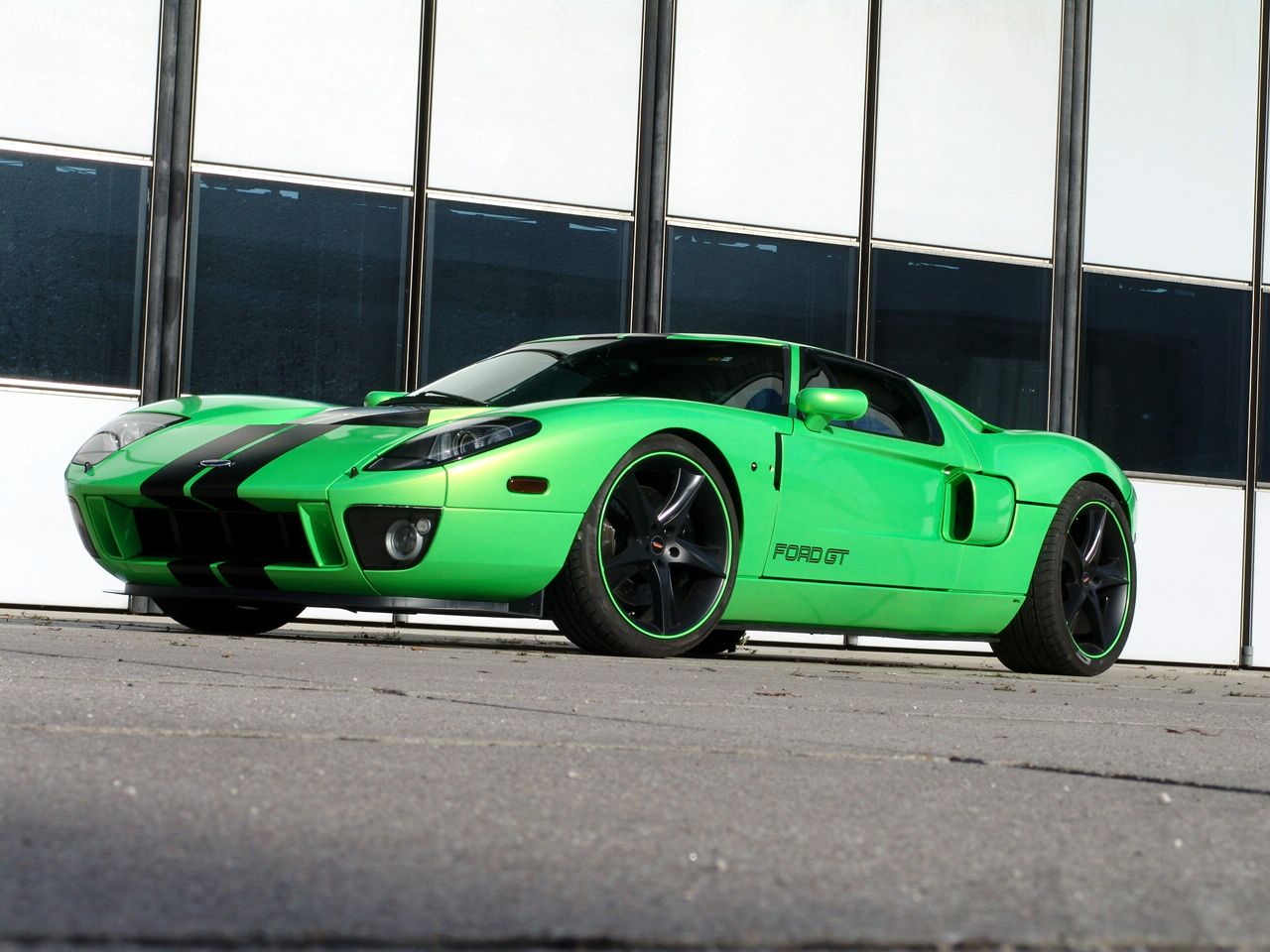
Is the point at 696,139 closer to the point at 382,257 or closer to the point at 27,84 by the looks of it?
the point at 382,257

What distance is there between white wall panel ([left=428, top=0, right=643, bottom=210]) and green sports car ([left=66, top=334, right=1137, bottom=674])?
14.9ft

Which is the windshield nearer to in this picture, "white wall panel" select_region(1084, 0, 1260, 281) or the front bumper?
the front bumper

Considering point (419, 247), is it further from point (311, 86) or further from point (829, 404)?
point (829, 404)

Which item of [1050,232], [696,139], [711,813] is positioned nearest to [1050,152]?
[1050,232]

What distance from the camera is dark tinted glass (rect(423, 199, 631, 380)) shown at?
11.0 m

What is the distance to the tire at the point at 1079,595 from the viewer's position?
7.19 metres

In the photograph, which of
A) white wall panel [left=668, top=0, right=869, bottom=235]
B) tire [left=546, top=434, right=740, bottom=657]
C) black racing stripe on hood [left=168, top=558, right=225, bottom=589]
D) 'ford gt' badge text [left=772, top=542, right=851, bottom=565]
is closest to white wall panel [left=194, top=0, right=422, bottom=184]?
white wall panel [left=668, top=0, right=869, bottom=235]

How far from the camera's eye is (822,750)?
314cm

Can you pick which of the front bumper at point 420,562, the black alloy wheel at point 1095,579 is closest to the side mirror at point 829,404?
the front bumper at point 420,562

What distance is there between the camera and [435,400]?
6324 millimetres

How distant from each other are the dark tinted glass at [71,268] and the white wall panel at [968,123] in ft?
16.4

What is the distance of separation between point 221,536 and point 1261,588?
365 inches

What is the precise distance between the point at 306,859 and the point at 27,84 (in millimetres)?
9456

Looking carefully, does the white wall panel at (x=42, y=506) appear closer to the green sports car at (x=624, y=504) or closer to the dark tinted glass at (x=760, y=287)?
the green sports car at (x=624, y=504)
